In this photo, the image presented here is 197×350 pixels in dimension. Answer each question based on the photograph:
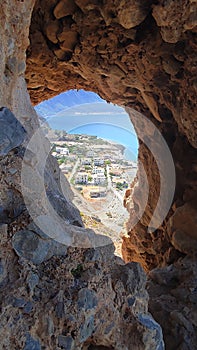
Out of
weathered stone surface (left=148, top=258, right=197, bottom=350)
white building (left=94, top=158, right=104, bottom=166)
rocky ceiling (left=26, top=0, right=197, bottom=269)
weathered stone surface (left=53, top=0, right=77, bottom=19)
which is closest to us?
weathered stone surface (left=148, top=258, right=197, bottom=350)

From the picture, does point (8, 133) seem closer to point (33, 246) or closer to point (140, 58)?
point (33, 246)

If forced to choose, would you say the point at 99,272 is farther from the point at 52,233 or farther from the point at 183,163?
the point at 183,163

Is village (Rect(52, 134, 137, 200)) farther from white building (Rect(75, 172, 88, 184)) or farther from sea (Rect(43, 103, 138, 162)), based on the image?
sea (Rect(43, 103, 138, 162))

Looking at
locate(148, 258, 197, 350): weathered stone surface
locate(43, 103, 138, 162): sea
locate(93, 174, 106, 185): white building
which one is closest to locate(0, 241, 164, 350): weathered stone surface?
locate(148, 258, 197, 350): weathered stone surface

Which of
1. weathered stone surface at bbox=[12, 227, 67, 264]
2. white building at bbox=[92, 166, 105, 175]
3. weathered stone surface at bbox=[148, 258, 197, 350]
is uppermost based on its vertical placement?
weathered stone surface at bbox=[12, 227, 67, 264]

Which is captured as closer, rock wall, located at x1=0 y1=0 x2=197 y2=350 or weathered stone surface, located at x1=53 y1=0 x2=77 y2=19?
rock wall, located at x1=0 y1=0 x2=197 y2=350

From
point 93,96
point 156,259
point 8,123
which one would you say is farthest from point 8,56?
point 156,259

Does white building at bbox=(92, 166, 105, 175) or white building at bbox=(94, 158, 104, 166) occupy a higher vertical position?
white building at bbox=(94, 158, 104, 166)
